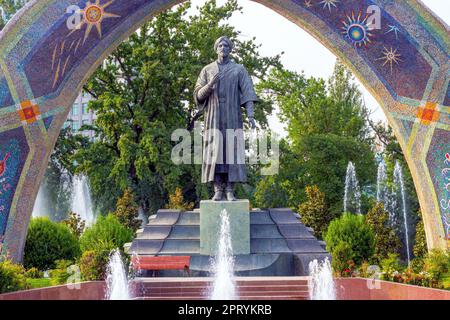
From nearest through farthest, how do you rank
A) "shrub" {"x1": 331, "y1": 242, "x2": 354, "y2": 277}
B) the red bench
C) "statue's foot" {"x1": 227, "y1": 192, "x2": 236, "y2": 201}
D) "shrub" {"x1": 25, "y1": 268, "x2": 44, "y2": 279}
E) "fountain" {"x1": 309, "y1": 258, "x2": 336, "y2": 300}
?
1. "fountain" {"x1": 309, "y1": 258, "x2": 336, "y2": 300}
2. the red bench
3. "statue's foot" {"x1": 227, "y1": 192, "x2": 236, "y2": 201}
4. "shrub" {"x1": 331, "y1": 242, "x2": 354, "y2": 277}
5. "shrub" {"x1": 25, "y1": 268, "x2": 44, "y2": 279}

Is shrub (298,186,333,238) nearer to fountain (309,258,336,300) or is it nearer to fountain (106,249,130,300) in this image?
fountain (309,258,336,300)

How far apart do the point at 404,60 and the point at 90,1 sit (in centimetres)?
607

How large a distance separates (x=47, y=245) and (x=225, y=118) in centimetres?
482

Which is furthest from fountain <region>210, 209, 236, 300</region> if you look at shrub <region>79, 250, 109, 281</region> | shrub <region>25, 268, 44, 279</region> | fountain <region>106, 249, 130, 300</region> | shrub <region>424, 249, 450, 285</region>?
shrub <region>25, 268, 44, 279</region>

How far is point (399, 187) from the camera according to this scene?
84.5 feet

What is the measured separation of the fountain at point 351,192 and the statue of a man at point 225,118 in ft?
44.0

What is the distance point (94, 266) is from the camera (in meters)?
10.4

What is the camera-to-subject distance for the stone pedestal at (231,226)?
11.4 m

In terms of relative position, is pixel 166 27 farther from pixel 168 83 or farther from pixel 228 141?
pixel 228 141

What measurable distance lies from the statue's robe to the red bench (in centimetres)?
142

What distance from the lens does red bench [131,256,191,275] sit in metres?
11.1

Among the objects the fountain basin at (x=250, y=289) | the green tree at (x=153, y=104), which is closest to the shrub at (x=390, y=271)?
the fountain basin at (x=250, y=289)
